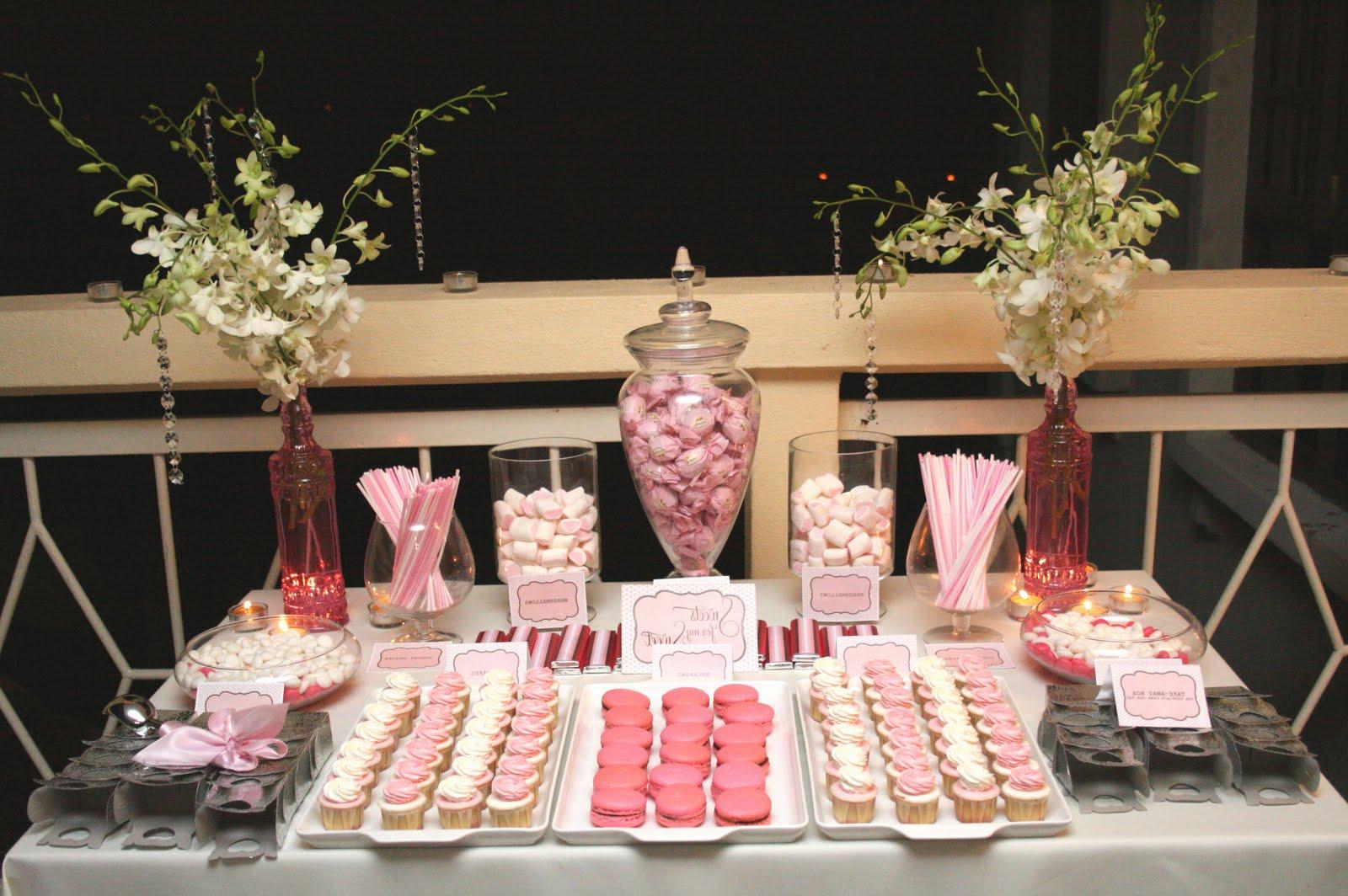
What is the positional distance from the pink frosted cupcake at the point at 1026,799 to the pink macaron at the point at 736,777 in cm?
22

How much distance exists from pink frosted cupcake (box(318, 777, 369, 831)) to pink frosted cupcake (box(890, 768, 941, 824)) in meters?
0.48

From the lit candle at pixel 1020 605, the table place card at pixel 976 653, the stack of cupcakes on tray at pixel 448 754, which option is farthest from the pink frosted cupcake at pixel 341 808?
the lit candle at pixel 1020 605

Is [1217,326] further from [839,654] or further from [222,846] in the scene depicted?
[222,846]

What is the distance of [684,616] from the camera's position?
4.43 ft

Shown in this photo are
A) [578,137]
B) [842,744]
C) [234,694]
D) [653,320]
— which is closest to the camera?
[842,744]

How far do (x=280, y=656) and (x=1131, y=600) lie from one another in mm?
996

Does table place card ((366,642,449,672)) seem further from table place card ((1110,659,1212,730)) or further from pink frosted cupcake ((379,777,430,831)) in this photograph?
table place card ((1110,659,1212,730))

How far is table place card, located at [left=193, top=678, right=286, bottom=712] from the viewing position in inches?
47.7

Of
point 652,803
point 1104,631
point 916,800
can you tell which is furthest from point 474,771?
point 1104,631

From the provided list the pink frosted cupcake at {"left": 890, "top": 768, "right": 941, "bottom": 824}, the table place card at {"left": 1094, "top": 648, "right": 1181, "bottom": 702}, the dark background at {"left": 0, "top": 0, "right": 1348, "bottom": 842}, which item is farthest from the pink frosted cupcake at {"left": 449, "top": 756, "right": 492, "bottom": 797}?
the dark background at {"left": 0, "top": 0, "right": 1348, "bottom": 842}

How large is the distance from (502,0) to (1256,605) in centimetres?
201

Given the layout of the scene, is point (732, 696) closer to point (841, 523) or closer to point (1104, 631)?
point (841, 523)

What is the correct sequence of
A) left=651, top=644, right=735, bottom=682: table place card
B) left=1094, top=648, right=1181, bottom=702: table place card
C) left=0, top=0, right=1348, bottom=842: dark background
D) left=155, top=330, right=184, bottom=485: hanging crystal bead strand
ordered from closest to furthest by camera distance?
left=1094, top=648, right=1181, bottom=702: table place card, left=651, top=644, right=735, bottom=682: table place card, left=155, top=330, right=184, bottom=485: hanging crystal bead strand, left=0, top=0, right=1348, bottom=842: dark background

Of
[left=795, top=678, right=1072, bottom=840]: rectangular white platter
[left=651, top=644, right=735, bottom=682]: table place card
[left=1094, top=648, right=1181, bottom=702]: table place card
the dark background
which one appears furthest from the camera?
the dark background
